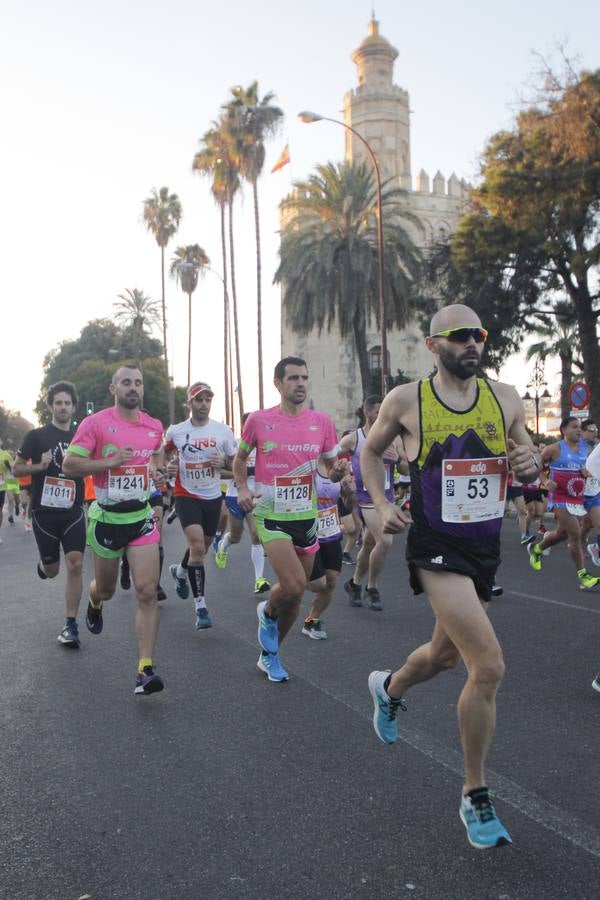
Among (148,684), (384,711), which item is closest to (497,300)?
(148,684)

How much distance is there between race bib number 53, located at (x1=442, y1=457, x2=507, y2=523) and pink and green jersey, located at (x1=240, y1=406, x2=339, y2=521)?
2.47 m

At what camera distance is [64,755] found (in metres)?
4.66

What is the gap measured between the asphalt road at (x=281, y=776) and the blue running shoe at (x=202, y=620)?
0.49 meters

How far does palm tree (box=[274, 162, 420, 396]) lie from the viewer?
33.8 metres

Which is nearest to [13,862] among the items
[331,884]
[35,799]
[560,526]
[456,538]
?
[35,799]

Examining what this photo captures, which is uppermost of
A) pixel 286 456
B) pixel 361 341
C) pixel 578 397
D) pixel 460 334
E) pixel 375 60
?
pixel 375 60

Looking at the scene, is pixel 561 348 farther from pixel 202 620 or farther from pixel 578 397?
pixel 202 620

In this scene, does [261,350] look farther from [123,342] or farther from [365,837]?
[123,342]

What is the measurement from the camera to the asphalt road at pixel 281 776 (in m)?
3.23

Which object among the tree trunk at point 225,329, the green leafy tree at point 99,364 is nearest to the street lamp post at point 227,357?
the tree trunk at point 225,329

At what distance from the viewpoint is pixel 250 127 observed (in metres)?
40.7

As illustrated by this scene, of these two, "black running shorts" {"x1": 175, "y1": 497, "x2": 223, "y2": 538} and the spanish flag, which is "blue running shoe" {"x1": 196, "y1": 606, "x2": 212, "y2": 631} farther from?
the spanish flag

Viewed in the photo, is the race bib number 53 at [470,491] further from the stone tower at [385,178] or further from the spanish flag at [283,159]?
the stone tower at [385,178]

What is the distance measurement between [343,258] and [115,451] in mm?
29022
